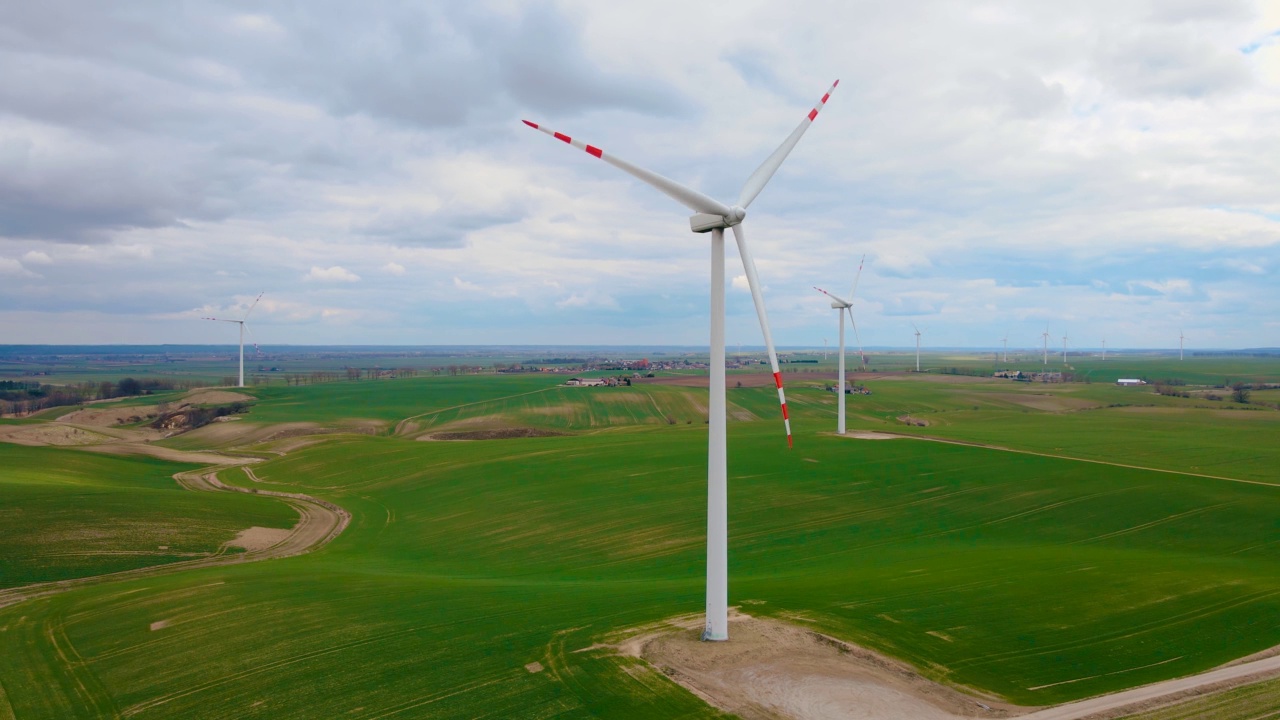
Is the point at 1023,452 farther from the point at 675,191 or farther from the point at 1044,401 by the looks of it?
the point at 1044,401

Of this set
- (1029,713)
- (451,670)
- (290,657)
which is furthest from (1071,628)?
Result: (290,657)

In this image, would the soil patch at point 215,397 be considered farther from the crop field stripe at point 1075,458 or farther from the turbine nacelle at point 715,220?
the turbine nacelle at point 715,220

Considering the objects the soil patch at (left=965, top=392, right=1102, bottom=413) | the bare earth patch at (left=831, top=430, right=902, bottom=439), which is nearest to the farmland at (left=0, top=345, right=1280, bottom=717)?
the bare earth patch at (left=831, top=430, right=902, bottom=439)

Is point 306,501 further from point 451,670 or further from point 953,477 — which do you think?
point 953,477

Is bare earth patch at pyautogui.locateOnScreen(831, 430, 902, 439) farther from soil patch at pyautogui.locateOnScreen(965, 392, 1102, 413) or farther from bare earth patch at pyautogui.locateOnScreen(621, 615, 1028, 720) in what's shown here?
bare earth patch at pyautogui.locateOnScreen(621, 615, 1028, 720)

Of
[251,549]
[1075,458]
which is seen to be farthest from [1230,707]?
[1075,458]

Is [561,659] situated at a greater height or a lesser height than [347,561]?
greater
